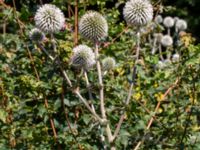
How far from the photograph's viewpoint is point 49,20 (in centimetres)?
367

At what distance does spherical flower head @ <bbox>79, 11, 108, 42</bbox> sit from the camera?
143 inches

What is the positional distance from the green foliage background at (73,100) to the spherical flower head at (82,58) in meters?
0.15

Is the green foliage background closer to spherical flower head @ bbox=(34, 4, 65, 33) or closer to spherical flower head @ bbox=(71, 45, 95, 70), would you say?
spherical flower head @ bbox=(71, 45, 95, 70)

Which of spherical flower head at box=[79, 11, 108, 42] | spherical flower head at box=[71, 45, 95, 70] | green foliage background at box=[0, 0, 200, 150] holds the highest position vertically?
spherical flower head at box=[79, 11, 108, 42]

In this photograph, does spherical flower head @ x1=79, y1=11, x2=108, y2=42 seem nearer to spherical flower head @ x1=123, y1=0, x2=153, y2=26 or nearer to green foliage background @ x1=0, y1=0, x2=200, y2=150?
spherical flower head @ x1=123, y1=0, x2=153, y2=26

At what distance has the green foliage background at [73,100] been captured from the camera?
13.1ft

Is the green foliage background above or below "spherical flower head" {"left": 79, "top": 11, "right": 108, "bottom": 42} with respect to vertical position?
below

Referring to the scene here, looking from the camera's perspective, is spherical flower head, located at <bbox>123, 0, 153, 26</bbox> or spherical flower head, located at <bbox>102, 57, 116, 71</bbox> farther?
spherical flower head, located at <bbox>102, 57, 116, 71</bbox>

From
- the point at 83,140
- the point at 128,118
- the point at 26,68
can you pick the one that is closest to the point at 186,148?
the point at 128,118

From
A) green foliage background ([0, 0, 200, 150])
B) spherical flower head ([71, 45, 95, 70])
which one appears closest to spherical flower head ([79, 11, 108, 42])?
spherical flower head ([71, 45, 95, 70])

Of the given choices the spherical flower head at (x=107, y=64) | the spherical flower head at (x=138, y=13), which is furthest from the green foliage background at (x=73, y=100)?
the spherical flower head at (x=138, y=13)

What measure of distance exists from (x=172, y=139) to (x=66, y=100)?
2.77 feet

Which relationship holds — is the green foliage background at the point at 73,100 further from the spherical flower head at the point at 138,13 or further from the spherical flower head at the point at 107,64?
the spherical flower head at the point at 138,13

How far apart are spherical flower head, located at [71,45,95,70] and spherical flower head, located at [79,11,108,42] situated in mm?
131
